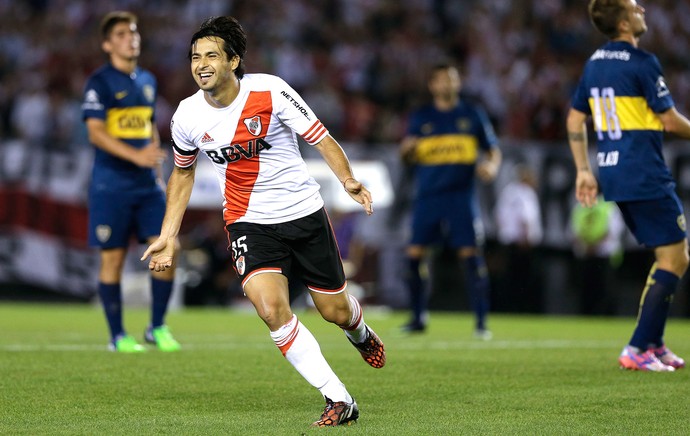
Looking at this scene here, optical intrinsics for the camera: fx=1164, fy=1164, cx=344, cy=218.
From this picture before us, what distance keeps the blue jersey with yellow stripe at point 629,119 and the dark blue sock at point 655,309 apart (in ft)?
1.92

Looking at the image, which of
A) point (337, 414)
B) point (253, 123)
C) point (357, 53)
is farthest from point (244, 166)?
point (357, 53)

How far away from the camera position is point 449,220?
1204cm

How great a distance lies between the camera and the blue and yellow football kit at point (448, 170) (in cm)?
1204

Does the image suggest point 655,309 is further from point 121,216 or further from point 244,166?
point 121,216

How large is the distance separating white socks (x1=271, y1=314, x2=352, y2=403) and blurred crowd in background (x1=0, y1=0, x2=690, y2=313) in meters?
11.4

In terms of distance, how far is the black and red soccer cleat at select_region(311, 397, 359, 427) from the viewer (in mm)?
5590

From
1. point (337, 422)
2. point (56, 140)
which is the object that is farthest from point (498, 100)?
point (337, 422)

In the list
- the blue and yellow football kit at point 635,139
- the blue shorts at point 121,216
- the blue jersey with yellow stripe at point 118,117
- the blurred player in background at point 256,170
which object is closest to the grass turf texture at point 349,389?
the blurred player in background at point 256,170

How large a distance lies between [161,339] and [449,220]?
363 cm

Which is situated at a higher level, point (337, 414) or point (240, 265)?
point (240, 265)

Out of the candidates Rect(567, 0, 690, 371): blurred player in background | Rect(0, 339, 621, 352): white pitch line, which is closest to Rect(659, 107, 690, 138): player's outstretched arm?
Rect(567, 0, 690, 371): blurred player in background

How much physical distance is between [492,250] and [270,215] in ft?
36.6

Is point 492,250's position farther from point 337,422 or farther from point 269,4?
point 337,422

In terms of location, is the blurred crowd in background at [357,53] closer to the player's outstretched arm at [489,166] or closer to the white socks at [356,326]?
the player's outstretched arm at [489,166]
